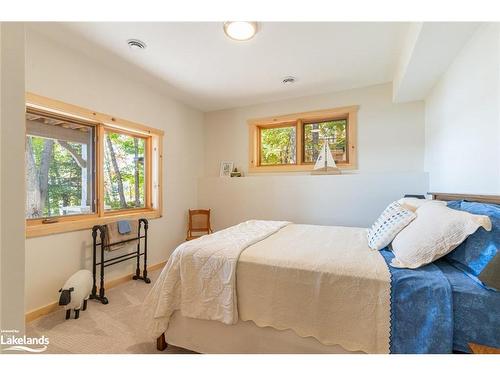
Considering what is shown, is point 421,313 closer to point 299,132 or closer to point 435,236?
point 435,236

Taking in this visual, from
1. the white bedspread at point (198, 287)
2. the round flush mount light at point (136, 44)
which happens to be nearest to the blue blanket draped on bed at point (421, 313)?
the white bedspread at point (198, 287)

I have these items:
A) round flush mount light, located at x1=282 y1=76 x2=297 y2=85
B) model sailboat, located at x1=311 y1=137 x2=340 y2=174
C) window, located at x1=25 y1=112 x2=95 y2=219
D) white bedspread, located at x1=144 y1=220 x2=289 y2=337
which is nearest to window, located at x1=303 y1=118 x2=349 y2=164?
model sailboat, located at x1=311 y1=137 x2=340 y2=174

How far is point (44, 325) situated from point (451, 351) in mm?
2828

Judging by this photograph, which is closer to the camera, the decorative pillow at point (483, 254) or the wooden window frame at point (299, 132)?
the decorative pillow at point (483, 254)

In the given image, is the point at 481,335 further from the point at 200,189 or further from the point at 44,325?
the point at 200,189

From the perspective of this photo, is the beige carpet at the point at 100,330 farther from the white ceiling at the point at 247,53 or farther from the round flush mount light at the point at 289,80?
the round flush mount light at the point at 289,80

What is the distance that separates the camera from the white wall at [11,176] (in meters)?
0.58

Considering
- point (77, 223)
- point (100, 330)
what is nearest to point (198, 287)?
point (100, 330)

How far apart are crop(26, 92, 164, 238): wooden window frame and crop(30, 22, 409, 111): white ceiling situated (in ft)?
1.96

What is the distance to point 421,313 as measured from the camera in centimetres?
111

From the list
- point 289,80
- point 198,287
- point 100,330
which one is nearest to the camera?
point 198,287

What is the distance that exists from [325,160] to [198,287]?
2.58 m

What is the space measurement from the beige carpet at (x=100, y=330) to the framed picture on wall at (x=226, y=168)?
226cm

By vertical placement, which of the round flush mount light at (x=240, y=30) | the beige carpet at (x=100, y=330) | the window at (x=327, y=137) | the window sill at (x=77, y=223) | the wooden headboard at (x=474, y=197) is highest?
the round flush mount light at (x=240, y=30)
